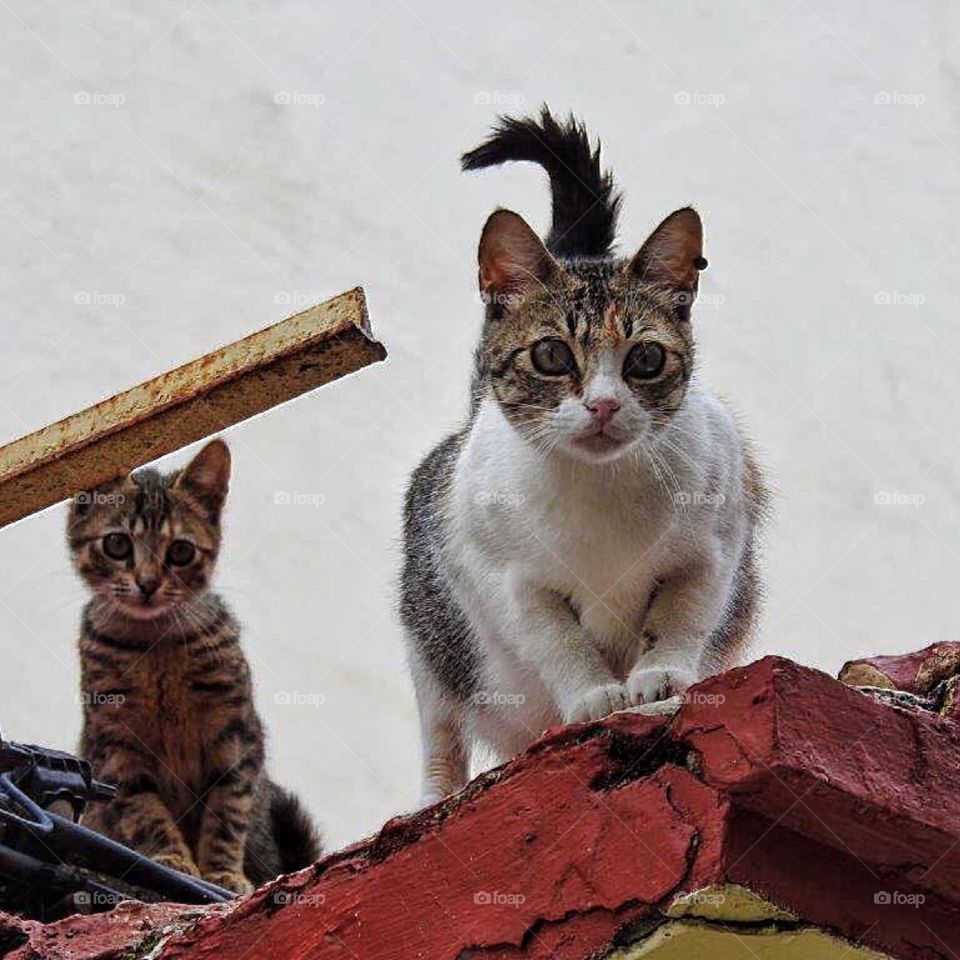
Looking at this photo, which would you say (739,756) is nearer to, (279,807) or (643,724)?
(643,724)

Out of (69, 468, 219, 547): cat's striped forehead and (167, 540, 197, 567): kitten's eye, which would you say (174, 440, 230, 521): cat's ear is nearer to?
(69, 468, 219, 547): cat's striped forehead

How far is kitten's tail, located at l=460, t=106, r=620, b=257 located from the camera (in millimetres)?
3041

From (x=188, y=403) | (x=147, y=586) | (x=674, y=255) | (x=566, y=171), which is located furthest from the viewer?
(x=147, y=586)

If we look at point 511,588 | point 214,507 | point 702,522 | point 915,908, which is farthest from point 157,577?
point 915,908

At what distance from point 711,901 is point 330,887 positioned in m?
0.43

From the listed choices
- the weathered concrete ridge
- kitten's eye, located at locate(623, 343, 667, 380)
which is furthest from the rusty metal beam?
kitten's eye, located at locate(623, 343, 667, 380)

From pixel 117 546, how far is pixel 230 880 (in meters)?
0.71

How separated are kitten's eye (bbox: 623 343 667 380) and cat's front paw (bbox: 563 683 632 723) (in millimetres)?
536

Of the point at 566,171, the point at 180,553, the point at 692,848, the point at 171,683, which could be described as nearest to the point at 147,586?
the point at 180,553

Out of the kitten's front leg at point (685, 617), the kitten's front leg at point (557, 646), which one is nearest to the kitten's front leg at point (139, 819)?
the kitten's front leg at point (557, 646)

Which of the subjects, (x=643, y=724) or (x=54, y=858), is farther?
(x=54, y=858)

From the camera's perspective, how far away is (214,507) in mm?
3508

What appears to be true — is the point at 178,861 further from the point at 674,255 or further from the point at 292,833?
the point at 674,255

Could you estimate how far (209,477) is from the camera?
3.53 meters
